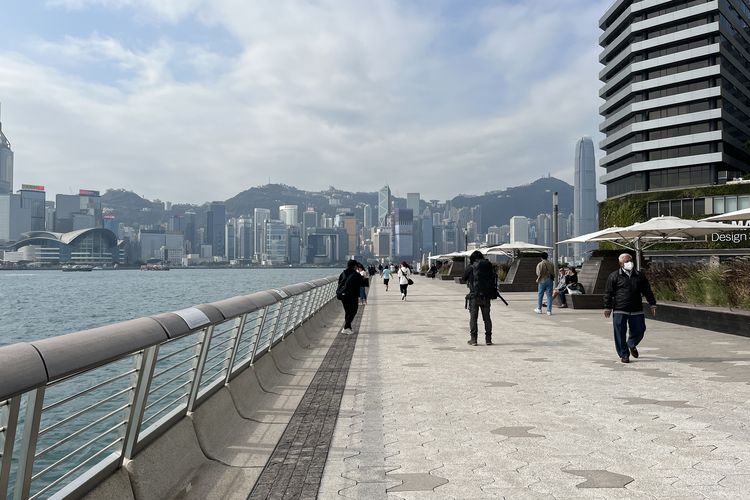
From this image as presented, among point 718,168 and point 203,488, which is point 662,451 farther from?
point 718,168

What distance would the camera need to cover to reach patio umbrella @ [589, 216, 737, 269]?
1923cm

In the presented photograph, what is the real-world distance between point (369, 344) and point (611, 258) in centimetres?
1244

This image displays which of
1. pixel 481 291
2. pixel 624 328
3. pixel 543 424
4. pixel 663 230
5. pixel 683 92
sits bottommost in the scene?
pixel 543 424

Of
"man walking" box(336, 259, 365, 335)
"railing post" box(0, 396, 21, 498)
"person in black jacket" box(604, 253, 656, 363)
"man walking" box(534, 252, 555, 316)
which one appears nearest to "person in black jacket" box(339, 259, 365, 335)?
"man walking" box(336, 259, 365, 335)

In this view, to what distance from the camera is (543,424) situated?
247 inches

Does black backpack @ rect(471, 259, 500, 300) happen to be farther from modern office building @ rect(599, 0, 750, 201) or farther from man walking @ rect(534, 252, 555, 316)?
modern office building @ rect(599, 0, 750, 201)

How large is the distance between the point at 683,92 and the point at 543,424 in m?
77.0

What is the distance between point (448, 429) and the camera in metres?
6.15

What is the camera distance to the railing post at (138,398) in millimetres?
3906

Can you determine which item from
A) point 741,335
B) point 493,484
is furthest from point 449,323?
point 493,484

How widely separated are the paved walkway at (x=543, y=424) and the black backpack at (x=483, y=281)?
1043 millimetres

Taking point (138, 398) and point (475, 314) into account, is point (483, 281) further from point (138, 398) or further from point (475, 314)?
point (138, 398)

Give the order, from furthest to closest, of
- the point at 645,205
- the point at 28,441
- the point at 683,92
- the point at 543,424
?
the point at 683,92, the point at 645,205, the point at 543,424, the point at 28,441

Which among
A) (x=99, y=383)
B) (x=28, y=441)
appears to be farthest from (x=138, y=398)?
(x=28, y=441)
